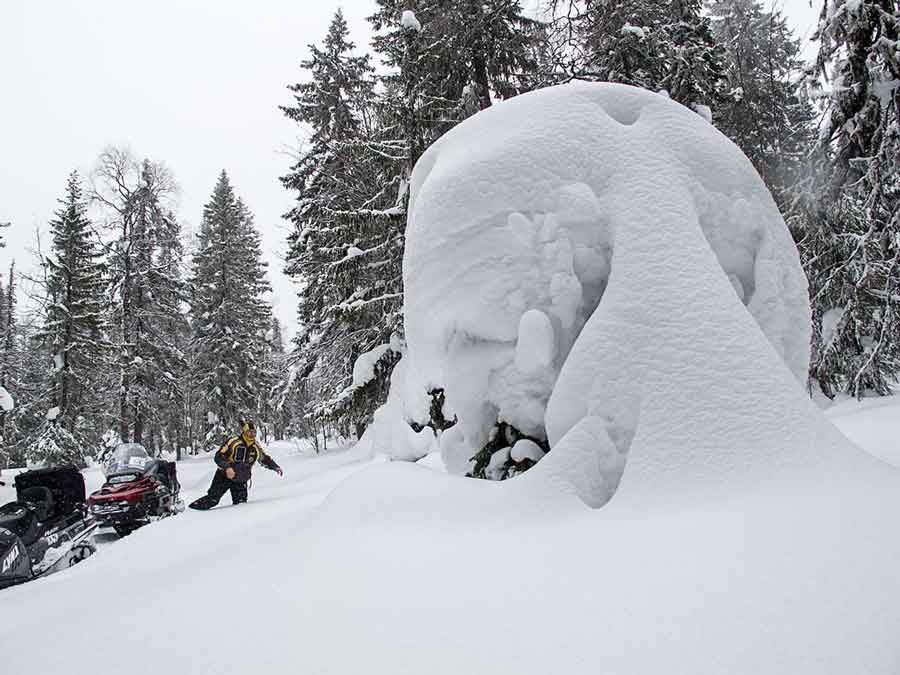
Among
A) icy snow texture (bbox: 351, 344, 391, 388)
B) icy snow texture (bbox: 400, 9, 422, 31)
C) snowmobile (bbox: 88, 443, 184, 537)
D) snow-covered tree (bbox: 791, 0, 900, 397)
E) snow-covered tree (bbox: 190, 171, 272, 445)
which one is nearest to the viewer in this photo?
snow-covered tree (bbox: 791, 0, 900, 397)

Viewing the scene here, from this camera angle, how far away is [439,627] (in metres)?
1.99

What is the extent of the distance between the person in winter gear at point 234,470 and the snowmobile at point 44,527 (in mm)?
1470

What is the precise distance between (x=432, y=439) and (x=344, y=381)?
339 inches

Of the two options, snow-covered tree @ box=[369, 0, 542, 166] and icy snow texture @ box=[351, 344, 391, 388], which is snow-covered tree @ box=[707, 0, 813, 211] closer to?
snow-covered tree @ box=[369, 0, 542, 166]

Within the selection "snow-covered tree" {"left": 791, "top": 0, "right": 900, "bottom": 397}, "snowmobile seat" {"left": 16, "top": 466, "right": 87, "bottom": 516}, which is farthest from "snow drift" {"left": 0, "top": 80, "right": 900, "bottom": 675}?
"snow-covered tree" {"left": 791, "top": 0, "right": 900, "bottom": 397}

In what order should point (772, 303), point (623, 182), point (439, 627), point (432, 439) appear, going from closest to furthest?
point (439, 627) < point (623, 182) < point (772, 303) < point (432, 439)

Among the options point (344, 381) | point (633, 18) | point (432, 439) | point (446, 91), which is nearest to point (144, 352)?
point (344, 381)

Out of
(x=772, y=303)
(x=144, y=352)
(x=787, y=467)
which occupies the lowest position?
(x=787, y=467)

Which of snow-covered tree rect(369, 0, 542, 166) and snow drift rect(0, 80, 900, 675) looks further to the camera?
snow-covered tree rect(369, 0, 542, 166)

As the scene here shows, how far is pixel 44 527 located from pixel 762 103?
2079cm

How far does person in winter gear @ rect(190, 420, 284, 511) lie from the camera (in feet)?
26.1

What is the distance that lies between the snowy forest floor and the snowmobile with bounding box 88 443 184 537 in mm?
4920

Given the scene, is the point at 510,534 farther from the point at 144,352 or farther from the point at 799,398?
the point at 144,352

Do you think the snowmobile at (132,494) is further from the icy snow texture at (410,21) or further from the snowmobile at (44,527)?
the icy snow texture at (410,21)
